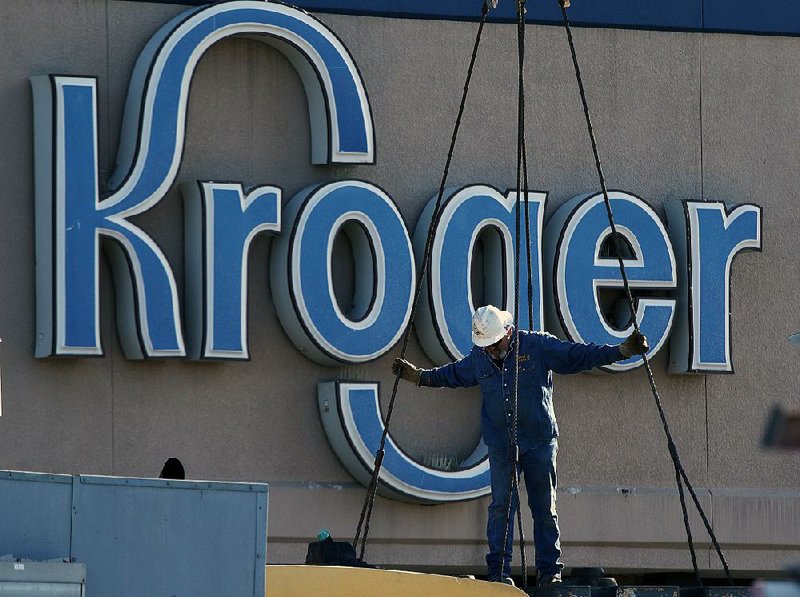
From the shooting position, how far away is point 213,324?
13844mm

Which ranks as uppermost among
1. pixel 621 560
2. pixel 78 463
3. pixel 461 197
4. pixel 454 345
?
pixel 461 197

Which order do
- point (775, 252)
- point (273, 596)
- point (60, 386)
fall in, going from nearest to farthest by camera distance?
point (273, 596) → point (60, 386) → point (775, 252)

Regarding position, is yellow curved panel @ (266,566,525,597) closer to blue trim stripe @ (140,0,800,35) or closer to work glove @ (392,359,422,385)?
work glove @ (392,359,422,385)

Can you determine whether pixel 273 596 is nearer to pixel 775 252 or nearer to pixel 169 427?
pixel 169 427

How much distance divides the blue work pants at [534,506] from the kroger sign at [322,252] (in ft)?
9.08

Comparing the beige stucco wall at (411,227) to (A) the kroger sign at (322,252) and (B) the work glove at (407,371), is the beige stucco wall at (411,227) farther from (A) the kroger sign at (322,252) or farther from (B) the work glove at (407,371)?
(B) the work glove at (407,371)

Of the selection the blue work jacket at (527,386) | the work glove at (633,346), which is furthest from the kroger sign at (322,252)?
the work glove at (633,346)

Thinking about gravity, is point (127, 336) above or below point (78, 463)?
above

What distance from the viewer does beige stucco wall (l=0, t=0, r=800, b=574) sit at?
13.8 meters

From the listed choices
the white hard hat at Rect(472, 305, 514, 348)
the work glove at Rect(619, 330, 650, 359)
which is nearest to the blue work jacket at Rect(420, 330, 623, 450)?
the white hard hat at Rect(472, 305, 514, 348)

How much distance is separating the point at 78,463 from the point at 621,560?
4.70 meters

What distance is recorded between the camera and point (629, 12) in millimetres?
15586

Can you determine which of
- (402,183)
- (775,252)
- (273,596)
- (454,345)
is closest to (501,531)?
(273,596)

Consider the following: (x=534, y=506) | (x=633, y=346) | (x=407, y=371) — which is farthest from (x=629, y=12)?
(x=534, y=506)
